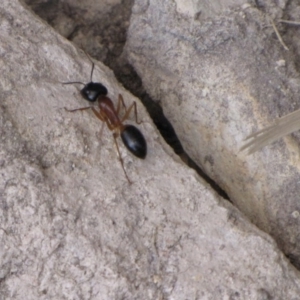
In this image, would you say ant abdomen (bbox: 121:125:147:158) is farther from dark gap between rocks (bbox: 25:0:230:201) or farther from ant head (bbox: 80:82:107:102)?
dark gap between rocks (bbox: 25:0:230:201)

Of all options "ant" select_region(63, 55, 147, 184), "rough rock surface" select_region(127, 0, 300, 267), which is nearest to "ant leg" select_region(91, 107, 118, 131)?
"ant" select_region(63, 55, 147, 184)

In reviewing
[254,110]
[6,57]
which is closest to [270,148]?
[254,110]

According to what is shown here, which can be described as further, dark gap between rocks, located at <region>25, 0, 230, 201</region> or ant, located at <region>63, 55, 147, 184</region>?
dark gap between rocks, located at <region>25, 0, 230, 201</region>

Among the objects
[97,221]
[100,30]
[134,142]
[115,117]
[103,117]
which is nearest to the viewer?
[97,221]

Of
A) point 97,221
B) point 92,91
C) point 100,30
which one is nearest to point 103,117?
point 92,91

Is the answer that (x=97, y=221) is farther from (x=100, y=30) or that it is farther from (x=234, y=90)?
(x=100, y=30)

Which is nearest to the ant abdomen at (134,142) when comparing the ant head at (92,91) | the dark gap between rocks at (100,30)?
the ant head at (92,91)

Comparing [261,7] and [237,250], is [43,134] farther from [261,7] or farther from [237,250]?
[261,7]
